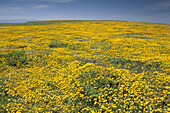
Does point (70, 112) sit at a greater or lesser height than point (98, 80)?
lesser

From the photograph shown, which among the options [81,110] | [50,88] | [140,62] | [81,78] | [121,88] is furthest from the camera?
[140,62]

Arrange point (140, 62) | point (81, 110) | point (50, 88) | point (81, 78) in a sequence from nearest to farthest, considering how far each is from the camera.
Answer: point (81, 110), point (50, 88), point (81, 78), point (140, 62)

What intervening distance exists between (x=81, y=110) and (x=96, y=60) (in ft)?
20.2

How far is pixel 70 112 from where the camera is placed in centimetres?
612

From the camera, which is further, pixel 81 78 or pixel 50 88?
pixel 81 78

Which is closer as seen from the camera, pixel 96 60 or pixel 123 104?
pixel 123 104

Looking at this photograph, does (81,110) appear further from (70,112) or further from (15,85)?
(15,85)

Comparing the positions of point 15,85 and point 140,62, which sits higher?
point 140,62

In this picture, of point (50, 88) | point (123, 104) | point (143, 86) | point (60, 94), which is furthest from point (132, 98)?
point (50, 88)

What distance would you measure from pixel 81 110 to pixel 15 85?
482cm

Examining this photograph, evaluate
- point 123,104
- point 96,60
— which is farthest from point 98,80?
point 96,60

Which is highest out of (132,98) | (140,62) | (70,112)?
(140,62)

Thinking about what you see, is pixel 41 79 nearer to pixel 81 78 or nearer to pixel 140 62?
pixel 81 78

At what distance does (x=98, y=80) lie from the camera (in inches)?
315
